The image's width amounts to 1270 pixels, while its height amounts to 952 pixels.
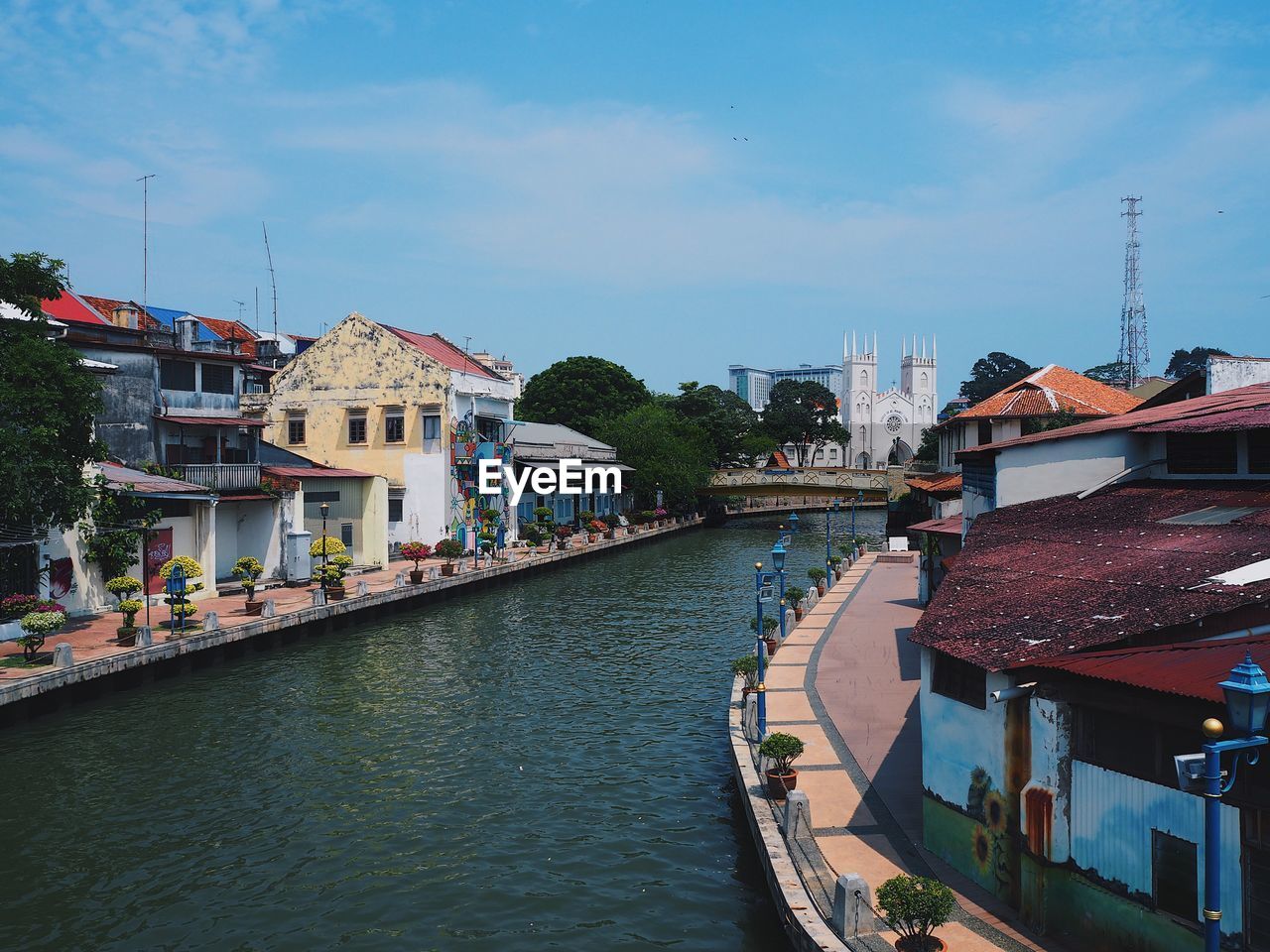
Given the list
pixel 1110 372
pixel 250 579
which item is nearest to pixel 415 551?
pixel 250 579

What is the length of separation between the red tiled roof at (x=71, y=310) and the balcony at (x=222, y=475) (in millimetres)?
6501

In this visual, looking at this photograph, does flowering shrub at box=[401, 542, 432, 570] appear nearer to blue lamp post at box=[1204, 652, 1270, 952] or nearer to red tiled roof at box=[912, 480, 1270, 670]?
red tiled roof at box=[912, 480, 1270, 670]

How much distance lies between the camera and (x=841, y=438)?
136000 mm

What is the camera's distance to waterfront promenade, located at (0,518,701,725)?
24641mm

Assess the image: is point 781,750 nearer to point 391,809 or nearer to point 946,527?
point 391,809

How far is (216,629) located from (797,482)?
73.9 m

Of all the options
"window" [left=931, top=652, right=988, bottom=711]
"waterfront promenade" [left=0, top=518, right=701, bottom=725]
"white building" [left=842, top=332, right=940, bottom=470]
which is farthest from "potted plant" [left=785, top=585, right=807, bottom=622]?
"white building" [left=842, top=332, right=940, bottom=470]

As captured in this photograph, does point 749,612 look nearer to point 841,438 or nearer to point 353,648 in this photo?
point 353,648

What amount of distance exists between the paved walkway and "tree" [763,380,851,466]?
314ft

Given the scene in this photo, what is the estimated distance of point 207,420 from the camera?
135 feet

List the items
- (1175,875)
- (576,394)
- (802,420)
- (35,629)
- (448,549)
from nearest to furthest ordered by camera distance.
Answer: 1. (1175,875)
2. (35,629)
3. (448,549)
4. (576,394)
5. (802,420)

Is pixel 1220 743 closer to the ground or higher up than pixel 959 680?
higher up

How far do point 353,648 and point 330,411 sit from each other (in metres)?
24.4

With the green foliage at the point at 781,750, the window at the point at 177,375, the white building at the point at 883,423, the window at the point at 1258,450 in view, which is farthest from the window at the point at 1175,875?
the white building at the point at 883,423
